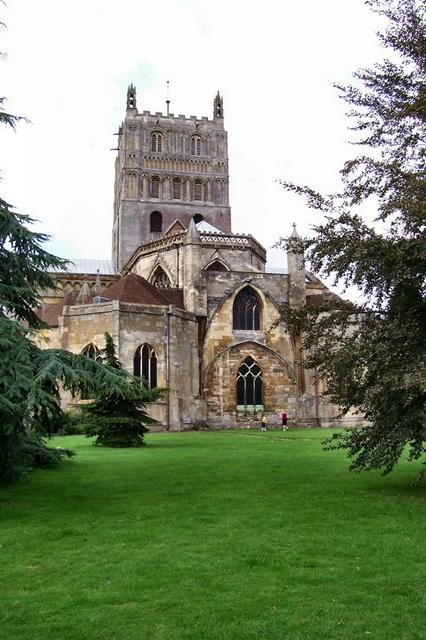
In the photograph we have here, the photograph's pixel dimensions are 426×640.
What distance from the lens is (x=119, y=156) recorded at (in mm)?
72125

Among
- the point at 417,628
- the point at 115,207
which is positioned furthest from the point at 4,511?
the point at 115,207

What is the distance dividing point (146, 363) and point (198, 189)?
113 feet

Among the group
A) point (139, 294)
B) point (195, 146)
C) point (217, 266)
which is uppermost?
point (195, 146)

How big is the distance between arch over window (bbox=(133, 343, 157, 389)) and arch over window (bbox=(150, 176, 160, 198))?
32.0 m

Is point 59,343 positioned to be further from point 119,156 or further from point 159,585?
point 119,156

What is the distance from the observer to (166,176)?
65750 mm

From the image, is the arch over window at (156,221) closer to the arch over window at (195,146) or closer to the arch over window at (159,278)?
the arch over window at (195,146)

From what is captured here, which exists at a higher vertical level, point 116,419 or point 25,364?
point 25,364

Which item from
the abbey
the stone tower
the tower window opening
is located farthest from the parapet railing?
the tower window opening

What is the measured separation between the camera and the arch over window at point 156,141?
66.6 meters

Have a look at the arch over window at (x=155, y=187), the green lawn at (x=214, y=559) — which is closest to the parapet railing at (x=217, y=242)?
the arch over window at (x=155, y=187)

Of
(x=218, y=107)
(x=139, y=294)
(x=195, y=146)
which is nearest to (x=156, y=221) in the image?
(x=195, y=146)

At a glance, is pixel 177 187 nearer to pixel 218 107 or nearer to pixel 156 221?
pixel 156 221

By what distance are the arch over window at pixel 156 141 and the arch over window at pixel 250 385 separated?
1328 inches
